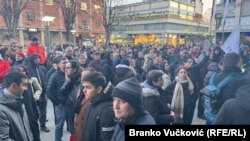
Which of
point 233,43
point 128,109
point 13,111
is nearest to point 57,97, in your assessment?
point 13,111

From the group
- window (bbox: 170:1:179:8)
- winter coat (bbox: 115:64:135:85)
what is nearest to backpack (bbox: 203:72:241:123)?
winter coat (bbox: 115:64:135:85)

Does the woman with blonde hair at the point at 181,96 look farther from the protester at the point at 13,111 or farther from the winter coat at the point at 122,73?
the protester at the point at 13,111

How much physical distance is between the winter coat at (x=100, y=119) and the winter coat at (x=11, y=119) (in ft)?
2.49

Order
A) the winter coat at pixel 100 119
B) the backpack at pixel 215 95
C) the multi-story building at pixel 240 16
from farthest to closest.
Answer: the multi-story building at pixel 240 16 → the backpack at pixel 215 95 → the winter coat at pixel 100 119

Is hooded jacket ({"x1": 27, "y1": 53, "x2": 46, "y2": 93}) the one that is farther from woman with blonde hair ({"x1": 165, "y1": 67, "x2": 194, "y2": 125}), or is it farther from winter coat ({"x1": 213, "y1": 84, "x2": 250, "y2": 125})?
winter coat ({"x1": 213, "y1": 84, "x2": 250, "y2": 125})

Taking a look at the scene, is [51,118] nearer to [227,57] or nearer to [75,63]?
[75,63]

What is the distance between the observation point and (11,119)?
8.59 feet

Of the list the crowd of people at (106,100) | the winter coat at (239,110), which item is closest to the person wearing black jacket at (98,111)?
the crowd of people at (106,100)

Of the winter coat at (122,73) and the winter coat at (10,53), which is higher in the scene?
the winter coat at (10,53)

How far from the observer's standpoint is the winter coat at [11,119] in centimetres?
250

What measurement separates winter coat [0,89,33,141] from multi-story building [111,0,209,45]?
50198 millimetres

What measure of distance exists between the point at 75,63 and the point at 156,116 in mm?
1948

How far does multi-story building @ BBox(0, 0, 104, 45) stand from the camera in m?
39.9

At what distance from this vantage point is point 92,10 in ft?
163
